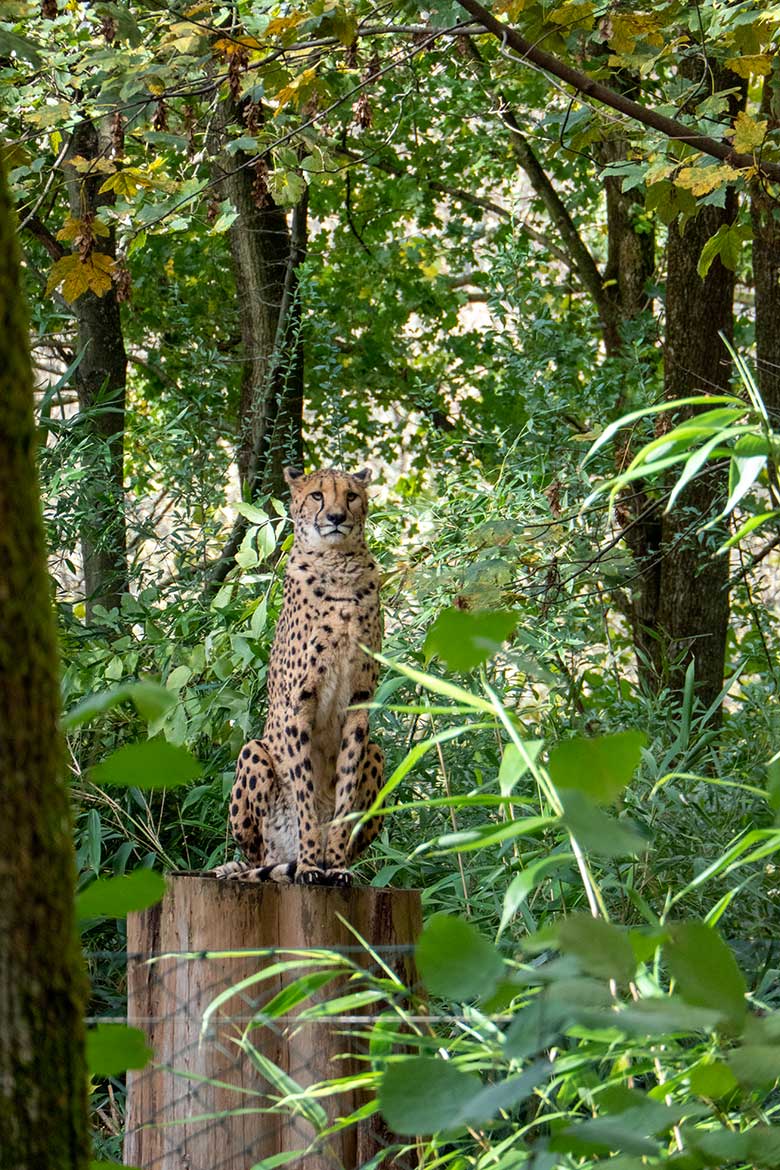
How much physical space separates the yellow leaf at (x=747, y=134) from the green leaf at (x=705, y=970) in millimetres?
3107

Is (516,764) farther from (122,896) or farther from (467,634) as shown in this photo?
(122,896)

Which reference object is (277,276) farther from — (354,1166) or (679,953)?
(679,953)

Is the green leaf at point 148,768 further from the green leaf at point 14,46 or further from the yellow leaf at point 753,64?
the yellow leaf at point 753,64

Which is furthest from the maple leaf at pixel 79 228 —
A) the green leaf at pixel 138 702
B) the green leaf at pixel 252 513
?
the green leaf at pixel 138 702

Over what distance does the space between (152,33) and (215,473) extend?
2.18 metres

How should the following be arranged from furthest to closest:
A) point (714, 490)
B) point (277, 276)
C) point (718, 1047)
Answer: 1. point (277, 276)
2. point (714, 490)
3. point (718, 1047)

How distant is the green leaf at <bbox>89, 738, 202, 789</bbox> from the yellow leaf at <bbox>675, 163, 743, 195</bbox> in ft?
10.3

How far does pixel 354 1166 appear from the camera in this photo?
2.70 m

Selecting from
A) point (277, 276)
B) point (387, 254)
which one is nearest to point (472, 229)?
point (387, 254)

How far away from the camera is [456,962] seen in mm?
1166

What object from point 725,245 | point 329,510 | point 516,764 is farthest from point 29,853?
point 725,245

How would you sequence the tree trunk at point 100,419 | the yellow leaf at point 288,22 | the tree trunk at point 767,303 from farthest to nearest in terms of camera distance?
the tree trunk at point 767,303 < the tree trunk at point 100,419 < the yellow leaf at point 288,22

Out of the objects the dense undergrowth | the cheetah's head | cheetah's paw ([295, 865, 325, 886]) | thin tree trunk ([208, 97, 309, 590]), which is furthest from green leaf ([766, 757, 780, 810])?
thin tree trunk ([208, 97, 309, 590])

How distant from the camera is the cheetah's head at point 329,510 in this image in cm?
394
